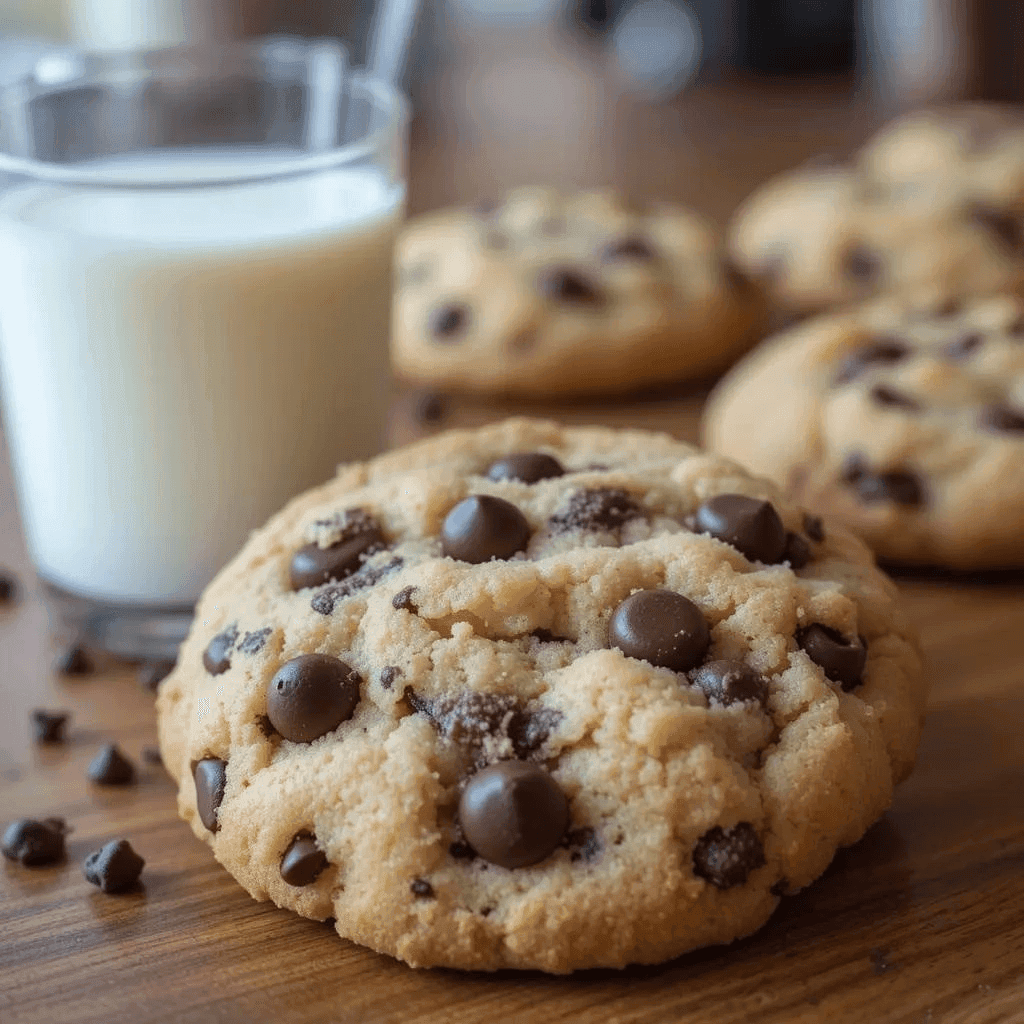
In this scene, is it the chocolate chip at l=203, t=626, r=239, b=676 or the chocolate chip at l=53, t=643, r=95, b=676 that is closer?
the chocolate chip at l=203, t=626, r=239, b=676

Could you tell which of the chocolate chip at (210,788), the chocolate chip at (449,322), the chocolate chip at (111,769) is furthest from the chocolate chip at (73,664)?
the chocolate chip at (449,322)

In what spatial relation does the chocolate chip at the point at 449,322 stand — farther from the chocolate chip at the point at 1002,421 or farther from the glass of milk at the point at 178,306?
the chocolate chip at the point at 1002,421

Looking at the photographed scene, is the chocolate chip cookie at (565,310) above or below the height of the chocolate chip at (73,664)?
above

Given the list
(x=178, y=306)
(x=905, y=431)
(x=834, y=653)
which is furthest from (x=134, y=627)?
(x=905, y=431)

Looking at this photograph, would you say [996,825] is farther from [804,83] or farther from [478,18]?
[478,18]

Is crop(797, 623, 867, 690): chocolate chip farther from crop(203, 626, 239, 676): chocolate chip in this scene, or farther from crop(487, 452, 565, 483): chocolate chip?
crop(203, 626, 239, 676): chocolate chip

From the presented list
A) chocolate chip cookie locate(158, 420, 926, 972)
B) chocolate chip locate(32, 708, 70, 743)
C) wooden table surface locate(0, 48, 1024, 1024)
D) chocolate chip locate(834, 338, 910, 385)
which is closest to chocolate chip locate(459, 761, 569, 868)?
chocolate chip cookie locate(158, 420, 926, 972)

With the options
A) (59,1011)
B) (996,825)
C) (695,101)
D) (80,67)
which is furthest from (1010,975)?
(695,101)
